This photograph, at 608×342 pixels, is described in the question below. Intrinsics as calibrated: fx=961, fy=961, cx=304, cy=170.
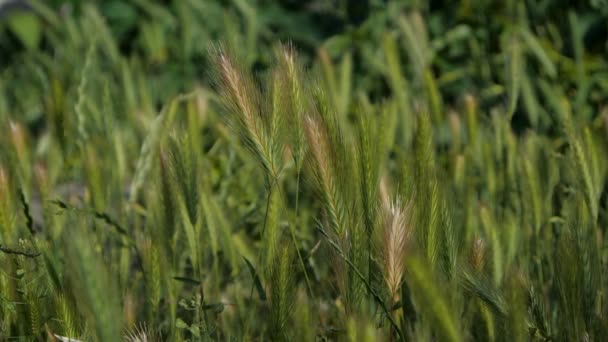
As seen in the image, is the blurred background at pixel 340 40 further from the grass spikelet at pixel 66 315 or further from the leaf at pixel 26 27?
the grass spikelet at pixel 66 315

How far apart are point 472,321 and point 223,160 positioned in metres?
0.84

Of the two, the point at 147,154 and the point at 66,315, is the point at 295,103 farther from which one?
the point at 147,154

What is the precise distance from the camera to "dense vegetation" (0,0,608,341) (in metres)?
0.91

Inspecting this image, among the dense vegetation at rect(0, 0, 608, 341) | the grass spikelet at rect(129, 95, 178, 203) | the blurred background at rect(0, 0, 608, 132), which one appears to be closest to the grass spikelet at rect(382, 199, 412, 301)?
the dense vegetation at rect(0, 0, 608, 341)

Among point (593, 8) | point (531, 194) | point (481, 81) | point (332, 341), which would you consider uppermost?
point (593, 8)

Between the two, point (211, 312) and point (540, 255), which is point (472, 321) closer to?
point (540, 255)

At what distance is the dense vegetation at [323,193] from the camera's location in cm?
91

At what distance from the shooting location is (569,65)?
2.22 meters

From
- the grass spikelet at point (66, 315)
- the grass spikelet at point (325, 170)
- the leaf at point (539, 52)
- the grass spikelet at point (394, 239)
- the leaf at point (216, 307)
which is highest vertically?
the leaf at point (539, 52)

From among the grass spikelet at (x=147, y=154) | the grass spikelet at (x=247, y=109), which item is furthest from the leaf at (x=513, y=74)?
the grass spikelet at (x=247, y=109)

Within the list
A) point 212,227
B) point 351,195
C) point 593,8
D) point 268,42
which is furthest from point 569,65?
point 351,195

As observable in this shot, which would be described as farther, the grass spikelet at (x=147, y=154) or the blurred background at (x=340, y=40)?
the blurred background at (x=340, y=40)

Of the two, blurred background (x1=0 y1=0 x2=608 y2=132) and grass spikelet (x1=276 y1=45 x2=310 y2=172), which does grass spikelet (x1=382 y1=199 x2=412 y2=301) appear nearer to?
grass spikelet (x1=276 y1=45 x2=310 y2=172)

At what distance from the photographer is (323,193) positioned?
91 cm
